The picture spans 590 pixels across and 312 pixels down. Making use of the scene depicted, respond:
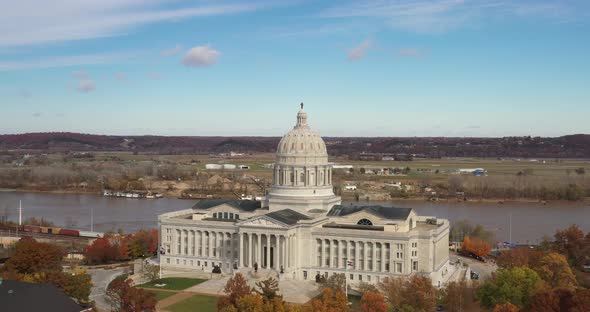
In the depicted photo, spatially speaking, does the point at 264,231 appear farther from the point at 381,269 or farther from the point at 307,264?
the point at 381,269

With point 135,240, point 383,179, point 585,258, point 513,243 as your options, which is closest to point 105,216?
point 135,240

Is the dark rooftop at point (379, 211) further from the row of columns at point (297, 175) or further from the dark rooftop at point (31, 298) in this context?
the dark rooftop at point (31, 298)

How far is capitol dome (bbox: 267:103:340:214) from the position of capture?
163ft

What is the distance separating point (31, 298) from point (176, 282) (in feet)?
55.1

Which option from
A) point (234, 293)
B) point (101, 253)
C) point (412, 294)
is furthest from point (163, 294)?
point (412, 294)

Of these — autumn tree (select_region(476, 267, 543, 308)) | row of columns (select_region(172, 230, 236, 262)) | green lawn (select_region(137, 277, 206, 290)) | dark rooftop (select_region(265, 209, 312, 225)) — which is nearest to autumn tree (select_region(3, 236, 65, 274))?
green lawn (select_region(137, 277, 206, 290))

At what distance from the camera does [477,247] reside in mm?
52875

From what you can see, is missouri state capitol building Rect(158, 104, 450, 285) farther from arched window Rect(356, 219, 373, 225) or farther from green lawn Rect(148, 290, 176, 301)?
green lawn Rect(148, 290, 176, 301)

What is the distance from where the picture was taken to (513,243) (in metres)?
58.4

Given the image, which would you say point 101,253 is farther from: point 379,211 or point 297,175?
point 379,211

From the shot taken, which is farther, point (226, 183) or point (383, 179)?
point (383, 179)

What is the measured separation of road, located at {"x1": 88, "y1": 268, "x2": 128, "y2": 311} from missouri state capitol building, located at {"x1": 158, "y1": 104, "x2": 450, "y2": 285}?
3851 mm

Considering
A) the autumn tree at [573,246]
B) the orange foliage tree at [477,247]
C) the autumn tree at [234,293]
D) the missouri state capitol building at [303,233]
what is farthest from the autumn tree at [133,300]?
the autumn tree at [573,246]

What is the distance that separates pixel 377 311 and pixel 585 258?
77.0ft
